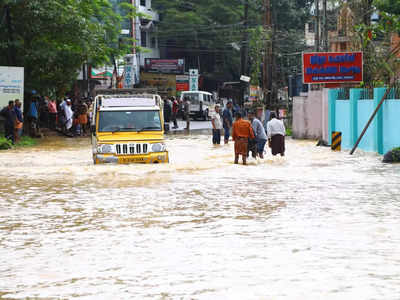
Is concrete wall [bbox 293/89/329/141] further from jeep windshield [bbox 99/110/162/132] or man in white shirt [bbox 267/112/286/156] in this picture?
jeep windshield [bbox 99/110/162/132]

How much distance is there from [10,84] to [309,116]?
492 inches

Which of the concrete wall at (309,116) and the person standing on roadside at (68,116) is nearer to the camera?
the concrete wall at (309,116)

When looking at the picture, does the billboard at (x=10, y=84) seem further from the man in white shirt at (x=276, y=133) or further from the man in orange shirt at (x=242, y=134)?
the man in orange shirt at (x=242, y=134)

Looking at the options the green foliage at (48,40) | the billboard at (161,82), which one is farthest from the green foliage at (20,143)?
the billboard at (161,82)

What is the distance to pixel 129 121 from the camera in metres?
21.5

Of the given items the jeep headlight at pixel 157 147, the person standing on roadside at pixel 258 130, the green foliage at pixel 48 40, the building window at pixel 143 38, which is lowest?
the jeep headlight at pixel 157 147

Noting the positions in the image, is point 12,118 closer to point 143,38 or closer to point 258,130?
point 258,130

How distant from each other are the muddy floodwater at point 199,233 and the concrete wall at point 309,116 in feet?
46.9

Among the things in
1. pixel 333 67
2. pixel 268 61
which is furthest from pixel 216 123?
pixel 268 61

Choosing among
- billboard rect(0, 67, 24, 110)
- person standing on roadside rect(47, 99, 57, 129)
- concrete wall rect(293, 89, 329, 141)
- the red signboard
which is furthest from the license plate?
person standing on roadside rect(47, 99, 57, 129)

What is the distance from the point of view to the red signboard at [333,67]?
3066 cm

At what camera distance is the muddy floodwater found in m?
7.35

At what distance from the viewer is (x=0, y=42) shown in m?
33.8

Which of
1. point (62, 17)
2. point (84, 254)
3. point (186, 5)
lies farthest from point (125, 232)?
point (186, 5)
